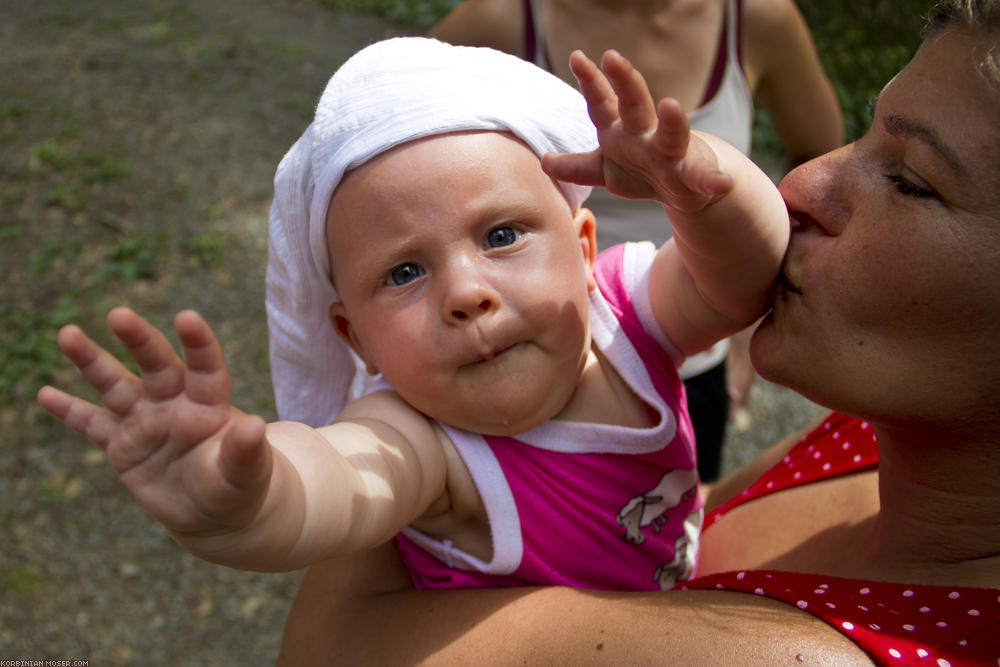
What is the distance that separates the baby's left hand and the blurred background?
287 centimetres

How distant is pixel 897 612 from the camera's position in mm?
1250

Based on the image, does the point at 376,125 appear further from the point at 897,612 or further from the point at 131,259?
the point at 131,259

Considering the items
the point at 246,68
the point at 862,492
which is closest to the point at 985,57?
the point at 862,492

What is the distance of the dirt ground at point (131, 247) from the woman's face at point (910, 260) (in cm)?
291

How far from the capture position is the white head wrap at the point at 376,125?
1553mm

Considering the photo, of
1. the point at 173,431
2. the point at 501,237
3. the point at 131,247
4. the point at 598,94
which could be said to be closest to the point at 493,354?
the point at 501,237

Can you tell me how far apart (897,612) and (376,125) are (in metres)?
1.19

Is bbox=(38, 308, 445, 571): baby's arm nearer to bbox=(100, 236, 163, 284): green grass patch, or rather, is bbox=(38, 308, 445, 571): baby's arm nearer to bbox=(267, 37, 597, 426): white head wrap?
bbox=(267, 37, 597, 426): white head wrap

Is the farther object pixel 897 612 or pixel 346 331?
pixel 346 331

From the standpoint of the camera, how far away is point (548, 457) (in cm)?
167

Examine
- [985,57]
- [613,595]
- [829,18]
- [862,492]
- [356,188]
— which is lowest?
[829,18]

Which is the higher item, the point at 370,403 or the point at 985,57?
the point at 985,57

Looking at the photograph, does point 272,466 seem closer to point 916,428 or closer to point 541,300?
point 541,300

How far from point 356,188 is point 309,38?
20.3ft
